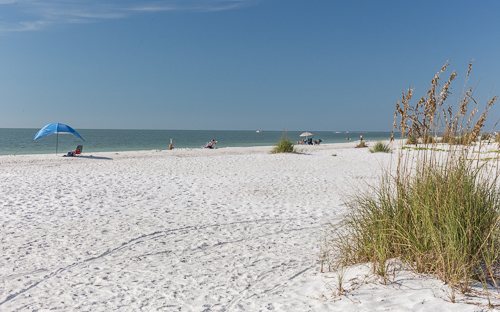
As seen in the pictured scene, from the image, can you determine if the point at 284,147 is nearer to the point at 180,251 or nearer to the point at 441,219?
the point at 180,251

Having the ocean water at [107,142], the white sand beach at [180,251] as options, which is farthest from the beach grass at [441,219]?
the ocean water at [107,142]

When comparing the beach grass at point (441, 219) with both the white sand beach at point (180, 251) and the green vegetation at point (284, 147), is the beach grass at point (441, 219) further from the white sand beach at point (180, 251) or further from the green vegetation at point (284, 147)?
the green vegetation at point (284, 147)

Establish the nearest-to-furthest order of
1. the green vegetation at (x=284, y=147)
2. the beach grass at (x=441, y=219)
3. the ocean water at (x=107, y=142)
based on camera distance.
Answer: the beach grass at (x=441, y=219) < the green vegetation at (x=284, y=147) < the ocean water at (x=107, y=142)

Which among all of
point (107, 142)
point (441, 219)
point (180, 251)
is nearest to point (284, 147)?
point (180, 251)

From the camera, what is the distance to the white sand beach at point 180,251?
8.98 ft

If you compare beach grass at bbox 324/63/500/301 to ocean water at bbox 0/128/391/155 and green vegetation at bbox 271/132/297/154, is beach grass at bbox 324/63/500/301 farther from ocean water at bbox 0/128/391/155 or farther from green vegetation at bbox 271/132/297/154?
green vegetation at bbox 271/132/297/154

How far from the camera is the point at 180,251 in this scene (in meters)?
4.01

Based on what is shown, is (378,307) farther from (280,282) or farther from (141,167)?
(141,167)

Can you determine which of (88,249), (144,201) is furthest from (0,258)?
(144,201)

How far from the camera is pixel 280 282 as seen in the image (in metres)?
3.17

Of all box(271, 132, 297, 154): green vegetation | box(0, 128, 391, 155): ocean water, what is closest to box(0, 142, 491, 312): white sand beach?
box(0, 128, 391, 155): ocean water

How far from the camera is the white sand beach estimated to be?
274 cm

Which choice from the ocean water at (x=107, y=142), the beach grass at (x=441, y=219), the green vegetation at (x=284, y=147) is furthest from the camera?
the ocean water at (x=107, y=142)

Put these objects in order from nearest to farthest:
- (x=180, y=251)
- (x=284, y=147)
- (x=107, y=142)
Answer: (x=180, y=251) < (x=284, y=147) < (x=107, y=142)
